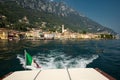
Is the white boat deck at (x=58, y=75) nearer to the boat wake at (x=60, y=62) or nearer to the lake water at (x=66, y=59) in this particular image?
the lake water at (x=66, y=59)

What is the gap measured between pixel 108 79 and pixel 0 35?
626 ft

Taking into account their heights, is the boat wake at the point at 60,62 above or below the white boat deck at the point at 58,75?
below

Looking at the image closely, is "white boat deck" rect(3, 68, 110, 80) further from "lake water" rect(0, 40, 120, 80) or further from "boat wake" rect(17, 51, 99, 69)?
"boat wake" rect(17, 51, 99, 69)

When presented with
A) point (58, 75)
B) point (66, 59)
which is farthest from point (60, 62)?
point (58, 75)

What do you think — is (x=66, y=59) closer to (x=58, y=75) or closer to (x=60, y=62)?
(x=60, y=62)

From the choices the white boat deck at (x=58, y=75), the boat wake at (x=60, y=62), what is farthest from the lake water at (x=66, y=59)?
the white boat deck at (x=58, y=75)

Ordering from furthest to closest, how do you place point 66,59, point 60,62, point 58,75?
point 66,59 → point 60,62 → point 58,75

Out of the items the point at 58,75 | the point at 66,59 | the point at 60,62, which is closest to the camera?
the point at 58,75

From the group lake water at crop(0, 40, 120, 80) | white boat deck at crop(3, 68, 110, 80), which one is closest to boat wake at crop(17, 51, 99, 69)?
lake water at crop(0, 40, 120, 80)

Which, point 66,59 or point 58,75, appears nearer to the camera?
point 58,75

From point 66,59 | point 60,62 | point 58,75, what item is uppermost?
point 58,75

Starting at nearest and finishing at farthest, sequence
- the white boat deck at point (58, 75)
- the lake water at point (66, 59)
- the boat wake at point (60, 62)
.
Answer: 1. the white boat deck at point (58, 75)
2. the lake water at point (66, 59)
3. the boat wake at point (60, 62)

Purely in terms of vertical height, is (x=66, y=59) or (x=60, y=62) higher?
(x=60, y=62)

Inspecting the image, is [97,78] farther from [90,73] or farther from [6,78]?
→ [6,78]
